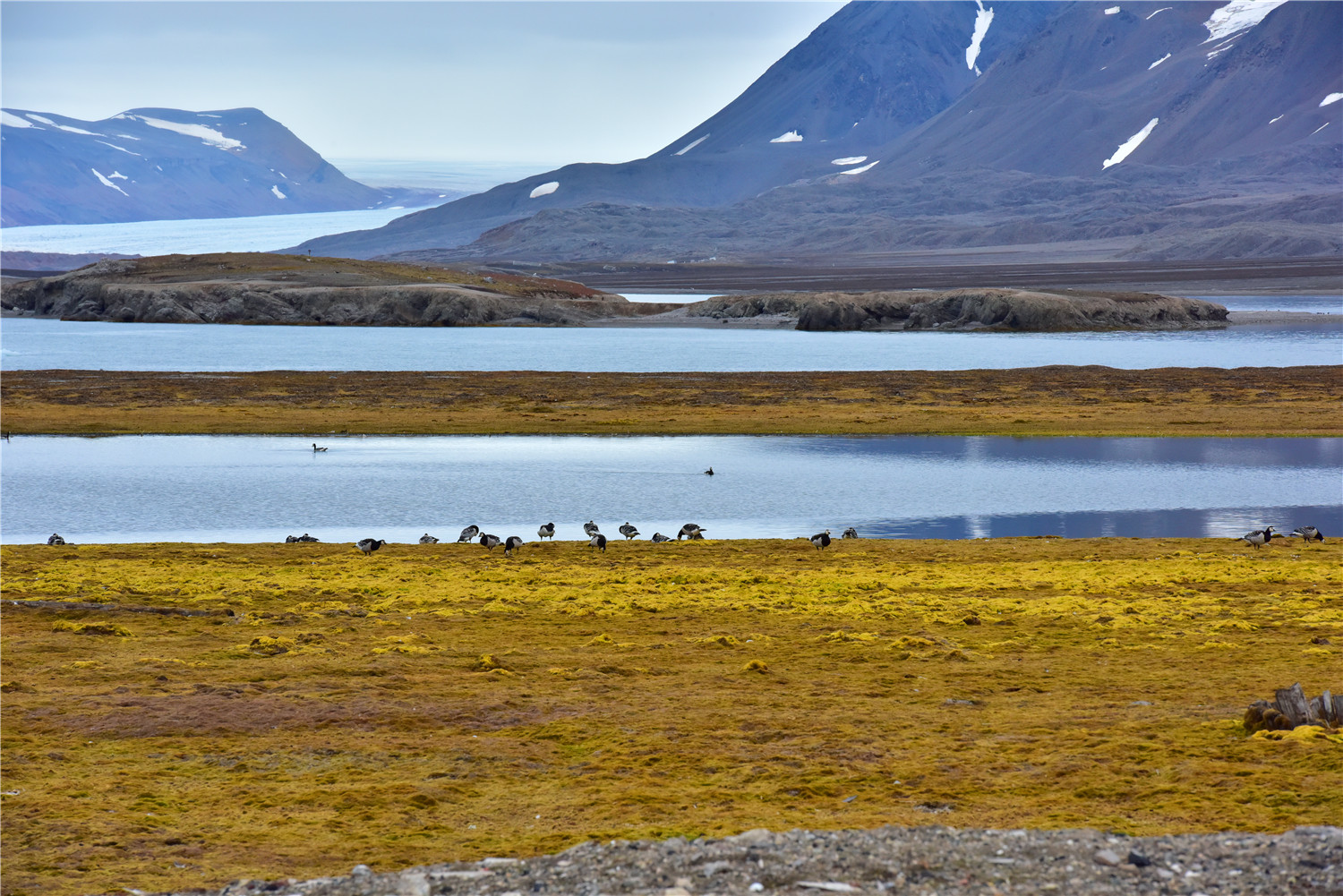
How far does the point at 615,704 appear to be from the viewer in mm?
14344

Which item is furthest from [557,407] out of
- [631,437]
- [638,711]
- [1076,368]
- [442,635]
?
[638,711]

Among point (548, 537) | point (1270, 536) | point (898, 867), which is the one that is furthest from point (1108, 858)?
point (548, 537)

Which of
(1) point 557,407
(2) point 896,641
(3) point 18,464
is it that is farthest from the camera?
(1) point 557,407

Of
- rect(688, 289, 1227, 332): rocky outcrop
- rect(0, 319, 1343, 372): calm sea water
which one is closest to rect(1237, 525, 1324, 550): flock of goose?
rect(0, 319, 1343, 372): calm sea water

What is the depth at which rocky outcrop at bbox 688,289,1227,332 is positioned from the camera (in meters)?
119

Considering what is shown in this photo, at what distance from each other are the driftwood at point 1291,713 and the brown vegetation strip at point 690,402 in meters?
38.1

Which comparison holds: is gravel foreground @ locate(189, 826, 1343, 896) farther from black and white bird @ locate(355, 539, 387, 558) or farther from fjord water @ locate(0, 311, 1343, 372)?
fjord water @ locate(0, 311, 1343, 372)

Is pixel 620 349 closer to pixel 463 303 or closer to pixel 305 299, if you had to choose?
pixel 463 303

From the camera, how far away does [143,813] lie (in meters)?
10.8

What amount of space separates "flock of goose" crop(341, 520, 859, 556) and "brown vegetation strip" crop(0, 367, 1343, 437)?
22400mm

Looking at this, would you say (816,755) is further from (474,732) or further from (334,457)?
(334,457)

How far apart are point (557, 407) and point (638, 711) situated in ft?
149

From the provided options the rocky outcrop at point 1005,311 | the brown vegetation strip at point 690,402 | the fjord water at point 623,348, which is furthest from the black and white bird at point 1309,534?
the rocky outcrop at point 1005,311

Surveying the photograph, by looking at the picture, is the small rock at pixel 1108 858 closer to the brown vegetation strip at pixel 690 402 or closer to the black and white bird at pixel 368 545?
the black and white bird at pixel 368 545
